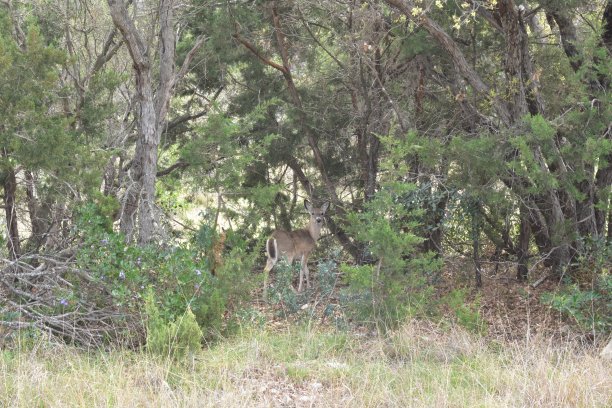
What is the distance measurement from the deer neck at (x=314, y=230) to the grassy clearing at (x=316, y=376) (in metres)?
5.58

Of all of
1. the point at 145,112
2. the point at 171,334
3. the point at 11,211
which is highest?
the point at 145,112

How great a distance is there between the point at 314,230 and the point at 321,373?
680cm

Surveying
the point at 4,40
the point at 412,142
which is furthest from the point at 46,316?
the point at 412,142

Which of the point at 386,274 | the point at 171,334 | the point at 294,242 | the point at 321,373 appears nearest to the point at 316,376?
the point at 321,373

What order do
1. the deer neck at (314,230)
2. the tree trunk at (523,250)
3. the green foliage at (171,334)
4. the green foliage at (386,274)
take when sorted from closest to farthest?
1. the green foliage at (171,334)
2. the green foliage at (386,274)
3. the tree trunk at (523,250)
4. the deer neck at (314,230)

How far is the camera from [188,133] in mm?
15047

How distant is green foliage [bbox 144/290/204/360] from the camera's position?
295 inches

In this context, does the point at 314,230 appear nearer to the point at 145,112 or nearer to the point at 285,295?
the point at 285,295

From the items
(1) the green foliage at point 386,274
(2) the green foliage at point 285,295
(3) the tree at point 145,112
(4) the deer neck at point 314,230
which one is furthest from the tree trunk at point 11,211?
(4) the deer neck at point 314,230

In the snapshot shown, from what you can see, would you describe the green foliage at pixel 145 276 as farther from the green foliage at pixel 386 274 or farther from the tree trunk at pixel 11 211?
the green foliage at pixel 386 274

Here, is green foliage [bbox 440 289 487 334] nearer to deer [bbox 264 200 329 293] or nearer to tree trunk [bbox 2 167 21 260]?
deer [bbox 264 200 329 293]

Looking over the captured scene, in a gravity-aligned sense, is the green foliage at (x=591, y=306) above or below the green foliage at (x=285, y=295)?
below

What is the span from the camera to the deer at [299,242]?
43.6 ft

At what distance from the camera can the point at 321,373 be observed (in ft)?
24.1
